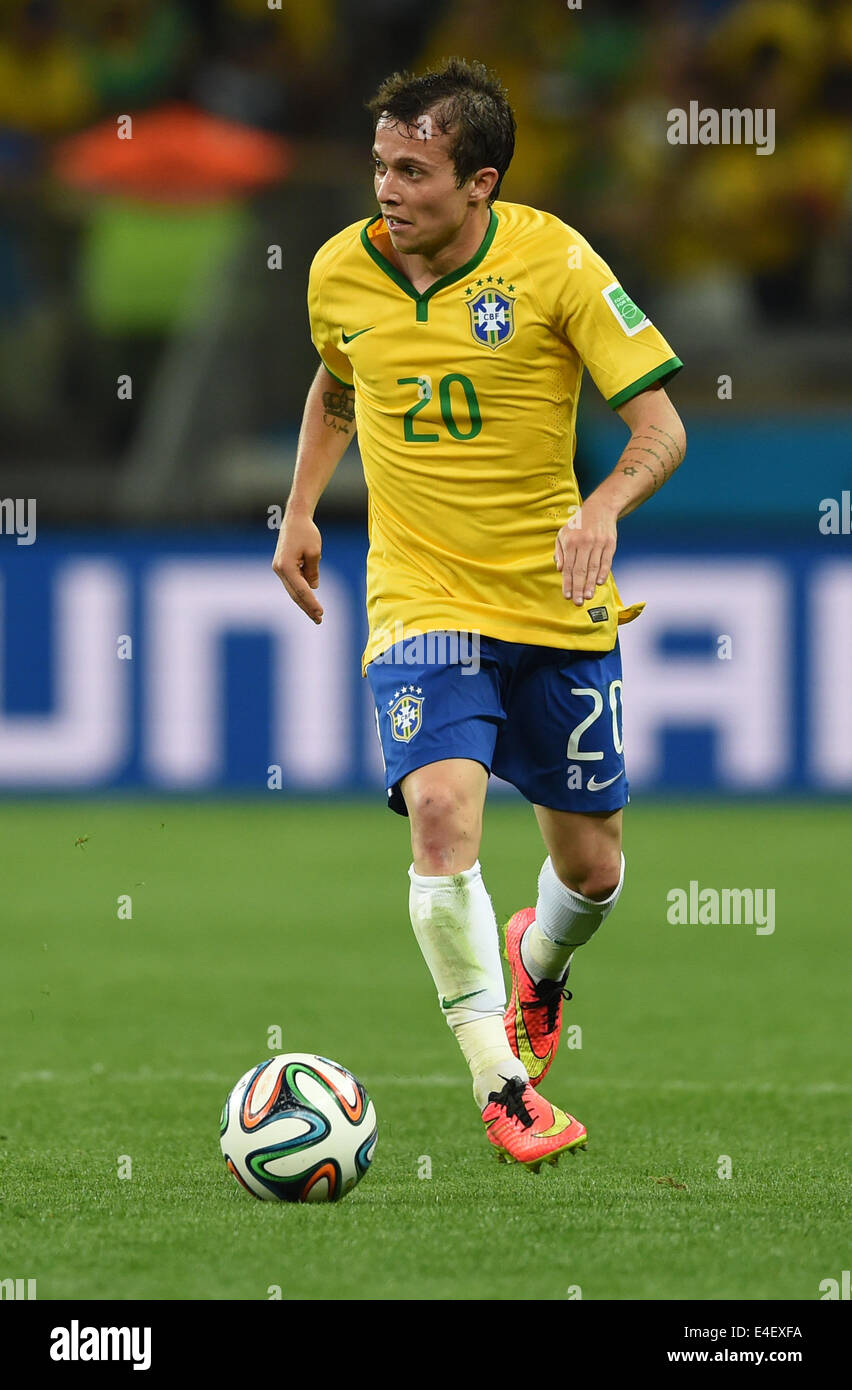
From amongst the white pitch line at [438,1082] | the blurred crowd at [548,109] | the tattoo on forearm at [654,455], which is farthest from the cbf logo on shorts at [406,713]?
the blurred crowd at [548,109]

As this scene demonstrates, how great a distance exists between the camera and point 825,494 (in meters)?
12.9

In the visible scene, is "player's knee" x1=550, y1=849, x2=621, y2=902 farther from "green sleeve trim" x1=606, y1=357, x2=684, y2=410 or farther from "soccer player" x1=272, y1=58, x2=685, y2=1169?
"green sleeve trim" x1=606, y1=357, x2=684, y2=410

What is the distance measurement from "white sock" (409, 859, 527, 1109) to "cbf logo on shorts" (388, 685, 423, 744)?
0.30 metres

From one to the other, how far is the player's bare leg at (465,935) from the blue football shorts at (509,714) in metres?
0.09

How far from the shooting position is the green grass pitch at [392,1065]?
3.74 m

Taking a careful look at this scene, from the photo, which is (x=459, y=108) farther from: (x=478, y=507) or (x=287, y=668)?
(x=287, y=668)

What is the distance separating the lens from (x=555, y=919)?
17.2ft

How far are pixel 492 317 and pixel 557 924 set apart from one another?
4.93 feet

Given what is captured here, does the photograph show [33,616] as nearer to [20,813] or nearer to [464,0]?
[20,813]

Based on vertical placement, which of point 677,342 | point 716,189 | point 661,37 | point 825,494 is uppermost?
point 661,37
